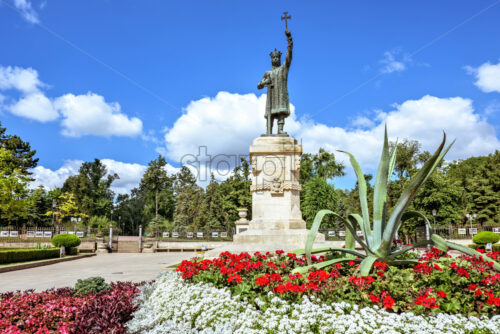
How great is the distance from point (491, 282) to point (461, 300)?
0.53m

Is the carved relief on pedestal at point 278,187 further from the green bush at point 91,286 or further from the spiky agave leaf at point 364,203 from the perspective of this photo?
the green bush at point 91,286

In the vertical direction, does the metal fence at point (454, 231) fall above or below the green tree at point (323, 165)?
below

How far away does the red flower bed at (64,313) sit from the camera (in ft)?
15.1

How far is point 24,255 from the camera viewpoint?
62.1 ft

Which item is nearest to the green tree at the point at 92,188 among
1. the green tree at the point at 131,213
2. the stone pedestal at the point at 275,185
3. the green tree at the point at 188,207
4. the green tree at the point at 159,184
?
the green tree at the point at 131,213

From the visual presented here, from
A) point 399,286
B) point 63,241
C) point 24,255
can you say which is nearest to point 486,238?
point 399,286

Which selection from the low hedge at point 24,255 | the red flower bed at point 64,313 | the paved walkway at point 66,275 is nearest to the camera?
the red flower bed at point 64,313

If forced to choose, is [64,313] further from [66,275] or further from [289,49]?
[289,49]

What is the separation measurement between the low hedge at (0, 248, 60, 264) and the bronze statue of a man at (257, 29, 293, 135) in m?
14.4

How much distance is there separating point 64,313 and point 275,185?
8.39m

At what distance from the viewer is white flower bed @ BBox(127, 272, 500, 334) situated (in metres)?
3.62

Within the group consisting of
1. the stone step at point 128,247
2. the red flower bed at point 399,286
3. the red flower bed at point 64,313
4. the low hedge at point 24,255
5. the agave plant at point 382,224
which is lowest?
the stone step at point 128,247

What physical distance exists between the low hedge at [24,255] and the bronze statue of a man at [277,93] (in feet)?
47.1

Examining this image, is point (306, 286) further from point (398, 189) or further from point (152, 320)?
point (398, 189)
